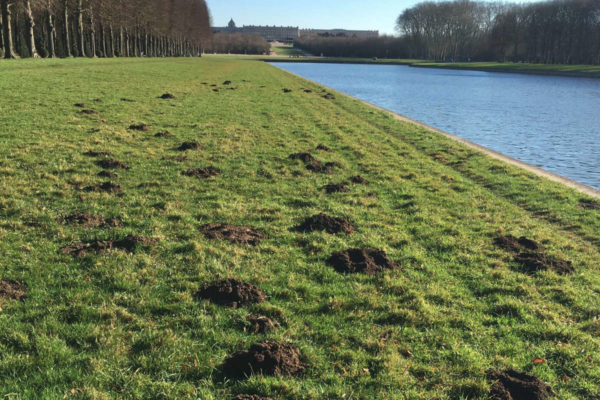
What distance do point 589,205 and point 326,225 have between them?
7996 mm

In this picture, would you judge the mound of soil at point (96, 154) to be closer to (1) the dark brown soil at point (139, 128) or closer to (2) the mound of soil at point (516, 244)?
(1) the dark brown soil at point (139, 128)

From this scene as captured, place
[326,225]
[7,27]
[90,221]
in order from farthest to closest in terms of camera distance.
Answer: [7,27] < [326,225] < [90,221]

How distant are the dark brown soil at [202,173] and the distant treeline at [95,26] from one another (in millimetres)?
45146

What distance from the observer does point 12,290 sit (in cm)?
616

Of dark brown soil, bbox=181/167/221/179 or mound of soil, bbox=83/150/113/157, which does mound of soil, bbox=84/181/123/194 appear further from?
mound of soil, bbox=83/150/113/157

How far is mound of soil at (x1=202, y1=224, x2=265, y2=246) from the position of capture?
8.54 m

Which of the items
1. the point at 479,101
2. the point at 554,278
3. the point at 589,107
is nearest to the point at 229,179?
the point at 554,278

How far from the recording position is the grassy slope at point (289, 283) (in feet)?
16.5

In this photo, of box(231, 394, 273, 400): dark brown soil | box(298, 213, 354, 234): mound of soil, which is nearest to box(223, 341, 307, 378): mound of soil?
box(231, 394, 273, 400): dark brown soil

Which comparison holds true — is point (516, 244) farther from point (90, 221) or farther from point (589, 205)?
point (90, 221)

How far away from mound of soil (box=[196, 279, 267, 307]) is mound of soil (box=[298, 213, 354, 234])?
288 centimetres

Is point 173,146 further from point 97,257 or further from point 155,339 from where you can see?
point 155,339

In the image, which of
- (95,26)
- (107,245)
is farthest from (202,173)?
(95,26)

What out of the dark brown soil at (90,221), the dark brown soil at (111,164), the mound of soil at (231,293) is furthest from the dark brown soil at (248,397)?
the dark brown soil at (111,164)
